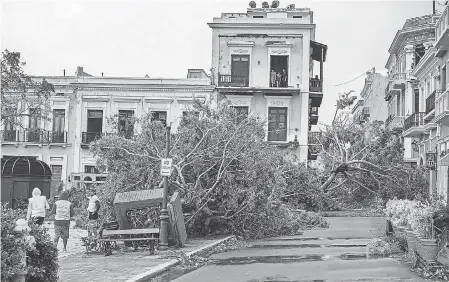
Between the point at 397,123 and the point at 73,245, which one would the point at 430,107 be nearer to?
the point at 397,123

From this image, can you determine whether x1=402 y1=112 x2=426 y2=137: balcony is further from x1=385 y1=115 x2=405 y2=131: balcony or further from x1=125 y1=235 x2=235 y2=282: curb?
x1=125 y1=235 x2=235 y2=282: curb

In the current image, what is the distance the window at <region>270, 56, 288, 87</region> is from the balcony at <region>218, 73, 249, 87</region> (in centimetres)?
159

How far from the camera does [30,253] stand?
892cm

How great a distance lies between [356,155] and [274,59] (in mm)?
7593

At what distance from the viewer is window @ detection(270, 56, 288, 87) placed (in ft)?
127

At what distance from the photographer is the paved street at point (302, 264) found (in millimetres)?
11695

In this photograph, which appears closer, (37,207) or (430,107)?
(37,207)

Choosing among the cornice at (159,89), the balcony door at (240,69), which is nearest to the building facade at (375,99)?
the balcony door at (240,69)

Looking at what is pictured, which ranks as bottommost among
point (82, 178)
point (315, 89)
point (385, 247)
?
point (385, 247)

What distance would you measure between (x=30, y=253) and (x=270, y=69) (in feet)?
102

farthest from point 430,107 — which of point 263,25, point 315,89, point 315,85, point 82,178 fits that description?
point 82,178

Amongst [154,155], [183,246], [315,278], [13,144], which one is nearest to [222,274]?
[315,278]

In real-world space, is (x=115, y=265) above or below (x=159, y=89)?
below

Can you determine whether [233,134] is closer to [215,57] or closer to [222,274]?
[222,274]
